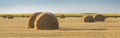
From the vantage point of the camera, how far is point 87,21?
127 ft

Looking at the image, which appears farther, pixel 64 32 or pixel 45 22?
pixel 45 22

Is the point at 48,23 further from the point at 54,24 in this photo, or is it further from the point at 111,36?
the point at 111,36

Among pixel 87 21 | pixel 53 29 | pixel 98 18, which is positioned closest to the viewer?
pixel 53 29

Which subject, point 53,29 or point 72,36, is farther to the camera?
point 53,29

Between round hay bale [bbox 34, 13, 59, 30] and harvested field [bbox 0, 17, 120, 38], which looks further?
round hay bale [bbox 34, 13, 59, 30]

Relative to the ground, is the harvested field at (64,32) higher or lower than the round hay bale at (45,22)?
lower

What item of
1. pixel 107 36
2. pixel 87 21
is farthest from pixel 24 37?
pixel 87 21

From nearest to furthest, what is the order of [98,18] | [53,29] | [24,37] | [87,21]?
Answer: [24,37], [53,29], [87,21], [98,18]

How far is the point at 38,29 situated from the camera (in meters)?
24.7

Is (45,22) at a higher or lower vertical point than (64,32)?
higher

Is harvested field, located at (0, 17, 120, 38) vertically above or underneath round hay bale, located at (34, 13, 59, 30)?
underneath

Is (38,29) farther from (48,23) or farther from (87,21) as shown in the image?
(87,21)

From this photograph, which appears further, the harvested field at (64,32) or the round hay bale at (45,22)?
the round hay bale at (45,22)

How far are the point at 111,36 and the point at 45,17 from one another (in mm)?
6503
